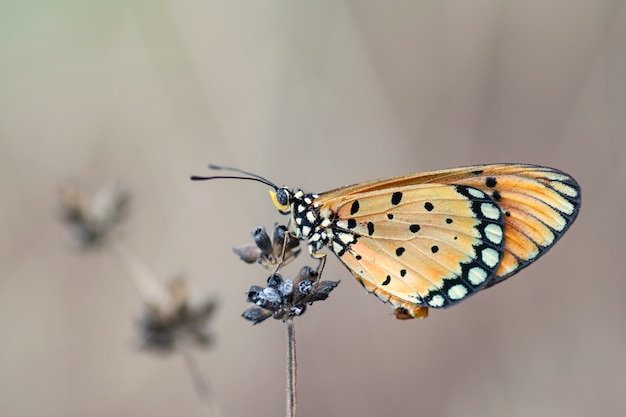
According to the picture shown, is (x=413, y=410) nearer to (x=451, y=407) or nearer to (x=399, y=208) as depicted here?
(x=451, y=407)

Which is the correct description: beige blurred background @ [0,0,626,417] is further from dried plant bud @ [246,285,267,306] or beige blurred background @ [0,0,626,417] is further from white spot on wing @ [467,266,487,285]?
dried plant bud @ [246,285,267,306]

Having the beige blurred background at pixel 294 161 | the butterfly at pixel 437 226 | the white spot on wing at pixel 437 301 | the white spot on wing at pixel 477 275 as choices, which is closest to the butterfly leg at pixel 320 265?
the butterfly at pixel 437 226

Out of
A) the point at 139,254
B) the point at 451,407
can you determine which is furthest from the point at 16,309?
the point at 451,407

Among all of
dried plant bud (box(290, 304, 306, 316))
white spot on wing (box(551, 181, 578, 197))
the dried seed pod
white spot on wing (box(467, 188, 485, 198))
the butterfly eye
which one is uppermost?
the butterfly eye

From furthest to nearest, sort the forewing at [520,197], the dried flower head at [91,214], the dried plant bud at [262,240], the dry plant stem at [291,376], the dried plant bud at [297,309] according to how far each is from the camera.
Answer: the dried flower head at [91,214] → the forewing at [520,197] → the dried plant bud at [262,240] → the dried plant bud at [297,309] → the dry plant stem at [291,376]

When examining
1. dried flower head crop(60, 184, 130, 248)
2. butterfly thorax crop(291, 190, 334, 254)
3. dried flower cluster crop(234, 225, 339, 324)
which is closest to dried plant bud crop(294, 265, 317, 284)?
dried flower cluster crop(234, 225, 339, 324)

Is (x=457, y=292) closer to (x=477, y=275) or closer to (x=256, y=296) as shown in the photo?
(x=477, y=275)

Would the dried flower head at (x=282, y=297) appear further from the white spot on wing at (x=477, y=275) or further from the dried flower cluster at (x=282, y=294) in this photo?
the white spot on wing at (x=477, y=275)

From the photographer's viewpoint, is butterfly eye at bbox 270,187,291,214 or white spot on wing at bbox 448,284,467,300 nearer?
white spot on wing at bbox 448,284,467,300

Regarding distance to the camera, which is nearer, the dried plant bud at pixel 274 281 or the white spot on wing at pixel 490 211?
the dried plant bud at pixel 274 281
